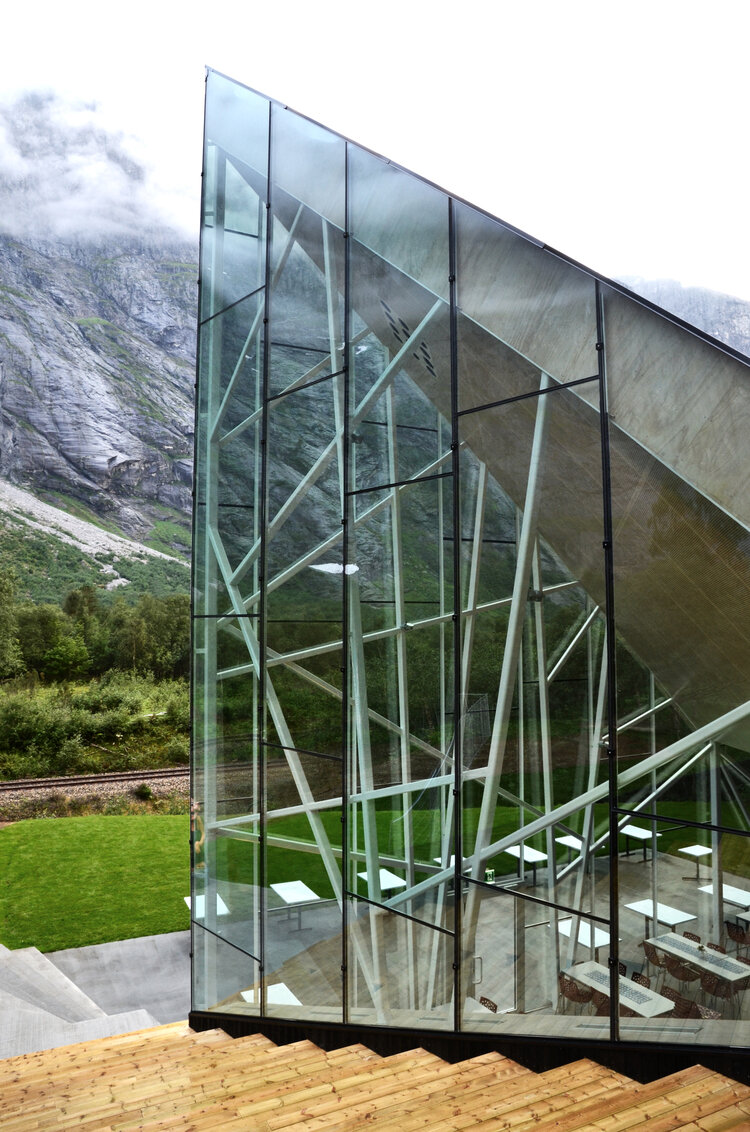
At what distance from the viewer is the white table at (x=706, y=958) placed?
4367 mm

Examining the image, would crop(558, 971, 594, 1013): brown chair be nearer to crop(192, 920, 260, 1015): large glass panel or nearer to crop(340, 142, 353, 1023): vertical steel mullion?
crop(340, 142, 353, 1023): vertical steel mullion

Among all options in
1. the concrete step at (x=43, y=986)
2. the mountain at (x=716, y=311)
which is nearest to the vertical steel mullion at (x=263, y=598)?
the concrete step at (x=43, y=986)

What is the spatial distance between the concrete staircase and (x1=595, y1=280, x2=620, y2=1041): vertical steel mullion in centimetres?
685

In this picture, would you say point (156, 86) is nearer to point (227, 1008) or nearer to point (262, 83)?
point (262, 83)

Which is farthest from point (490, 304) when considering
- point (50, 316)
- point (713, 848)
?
point (50, 316)

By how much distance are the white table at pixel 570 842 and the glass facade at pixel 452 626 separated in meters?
0.02

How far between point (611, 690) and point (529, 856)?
1.27 meters

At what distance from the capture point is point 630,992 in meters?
4.68

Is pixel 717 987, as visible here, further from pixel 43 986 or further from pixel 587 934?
pixel 43 986

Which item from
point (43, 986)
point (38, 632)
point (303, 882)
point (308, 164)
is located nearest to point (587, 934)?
point (303, 882)

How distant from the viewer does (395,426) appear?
20.4 ft

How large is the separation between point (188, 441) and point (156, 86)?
1421 inches

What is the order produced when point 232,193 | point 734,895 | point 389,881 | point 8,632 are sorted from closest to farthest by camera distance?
point 734,895
point 389,881
point 232,193
point 8,632

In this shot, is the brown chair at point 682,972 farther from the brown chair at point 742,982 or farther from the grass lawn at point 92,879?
the grass lawn at point 92,879
